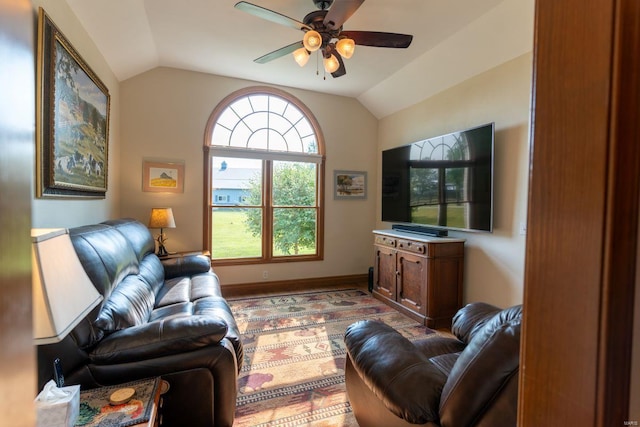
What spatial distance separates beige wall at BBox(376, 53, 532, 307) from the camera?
2814 millimetres

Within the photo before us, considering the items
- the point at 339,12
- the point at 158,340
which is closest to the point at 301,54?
the point at 339,12

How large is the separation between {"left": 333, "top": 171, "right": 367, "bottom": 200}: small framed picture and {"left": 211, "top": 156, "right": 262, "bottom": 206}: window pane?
1247mm

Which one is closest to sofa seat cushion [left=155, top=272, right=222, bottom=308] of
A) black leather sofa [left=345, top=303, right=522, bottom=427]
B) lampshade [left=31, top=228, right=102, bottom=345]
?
black leather sofa [left=345, top=303, right=522, bottom=427]

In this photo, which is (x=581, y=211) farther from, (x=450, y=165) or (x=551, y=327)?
(x=450, y=165)

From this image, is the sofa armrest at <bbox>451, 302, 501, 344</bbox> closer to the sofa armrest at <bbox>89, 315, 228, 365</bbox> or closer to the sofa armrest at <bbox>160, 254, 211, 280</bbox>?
the sofa armrest at <bbox>89, 315, 228, 365</bbox>

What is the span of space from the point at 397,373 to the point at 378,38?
234 centimetres

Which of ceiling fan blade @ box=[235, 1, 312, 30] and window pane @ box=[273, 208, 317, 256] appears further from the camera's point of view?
window pane @ box=[273, 208, 317, 256]

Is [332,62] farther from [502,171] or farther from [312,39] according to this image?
[502,171]

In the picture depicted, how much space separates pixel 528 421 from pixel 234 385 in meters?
1.40

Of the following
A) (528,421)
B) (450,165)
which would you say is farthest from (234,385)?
(450,165)

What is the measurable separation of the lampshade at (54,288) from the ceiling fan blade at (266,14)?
1846 millimetres

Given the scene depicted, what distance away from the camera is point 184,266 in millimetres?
3359

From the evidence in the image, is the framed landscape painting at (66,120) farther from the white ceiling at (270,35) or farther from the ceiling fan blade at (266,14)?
the ceiling fan blade at (266,14)

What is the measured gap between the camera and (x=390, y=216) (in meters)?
4.43
